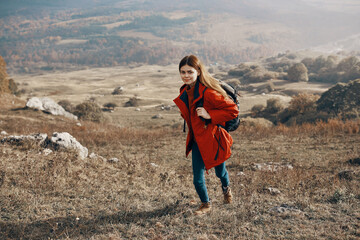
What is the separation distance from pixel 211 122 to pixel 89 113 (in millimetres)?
21297

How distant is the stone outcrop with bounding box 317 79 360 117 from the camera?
58.1ft

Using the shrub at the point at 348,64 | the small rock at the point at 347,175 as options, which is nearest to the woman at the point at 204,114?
the small rock at the point at 347,175

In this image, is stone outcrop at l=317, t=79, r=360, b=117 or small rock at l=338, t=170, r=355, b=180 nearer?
small rock at l=338, t=170, r=355, b=180

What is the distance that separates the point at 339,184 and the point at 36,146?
716cm

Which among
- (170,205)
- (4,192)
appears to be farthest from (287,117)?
(4,192)

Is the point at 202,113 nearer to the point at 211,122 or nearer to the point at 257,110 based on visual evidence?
the point at 211,122

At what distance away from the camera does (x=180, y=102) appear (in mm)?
3682

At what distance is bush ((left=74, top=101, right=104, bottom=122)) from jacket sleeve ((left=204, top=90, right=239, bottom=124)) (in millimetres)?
20562

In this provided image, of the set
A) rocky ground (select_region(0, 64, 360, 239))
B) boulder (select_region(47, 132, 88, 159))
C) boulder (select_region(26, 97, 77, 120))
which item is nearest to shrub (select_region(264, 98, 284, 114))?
rocky ground (select_region(0, 64, 360, 239))

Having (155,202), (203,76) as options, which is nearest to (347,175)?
(155,202)

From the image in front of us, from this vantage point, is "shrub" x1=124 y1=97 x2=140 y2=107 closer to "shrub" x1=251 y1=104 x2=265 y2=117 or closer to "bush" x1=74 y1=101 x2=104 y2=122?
"bush" x1=74 y1=101 x2=104 y2=122

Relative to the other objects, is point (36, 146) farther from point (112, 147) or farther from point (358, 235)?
point (358, 235)

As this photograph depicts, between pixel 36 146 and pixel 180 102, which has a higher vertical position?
pixel 180 102

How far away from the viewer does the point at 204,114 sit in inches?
135
